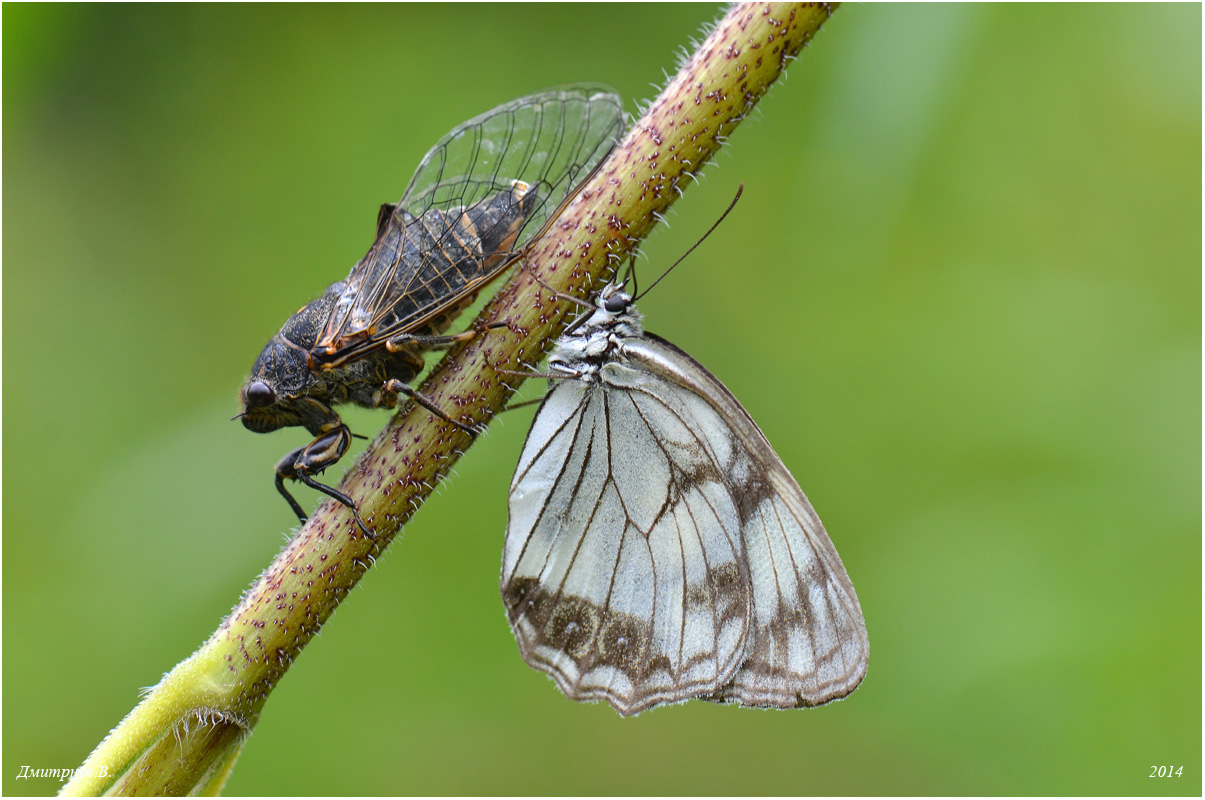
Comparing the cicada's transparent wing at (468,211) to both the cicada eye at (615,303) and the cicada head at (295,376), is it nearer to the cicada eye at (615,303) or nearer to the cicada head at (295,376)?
the cicada head at (295,376)

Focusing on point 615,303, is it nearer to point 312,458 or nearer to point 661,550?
point 661,550

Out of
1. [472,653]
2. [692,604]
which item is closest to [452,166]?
[692,604]

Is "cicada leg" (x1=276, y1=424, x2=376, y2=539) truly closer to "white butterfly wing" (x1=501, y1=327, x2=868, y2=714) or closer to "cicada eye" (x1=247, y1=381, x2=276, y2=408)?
"cicada eye" (x1=247, y1=381, x2=276, y2=408)

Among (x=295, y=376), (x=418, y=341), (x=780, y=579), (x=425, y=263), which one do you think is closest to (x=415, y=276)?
(x=425, y=263)

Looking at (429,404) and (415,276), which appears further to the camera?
(415,276)

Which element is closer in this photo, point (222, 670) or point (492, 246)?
point (222, 670)

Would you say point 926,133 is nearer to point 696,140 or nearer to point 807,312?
point 696,140

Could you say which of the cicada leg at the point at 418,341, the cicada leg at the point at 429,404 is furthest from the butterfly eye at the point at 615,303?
the cicada leg at the point at 429,404
